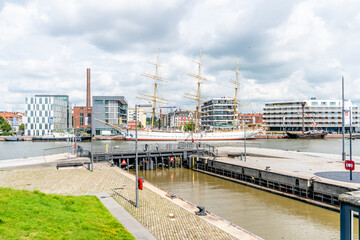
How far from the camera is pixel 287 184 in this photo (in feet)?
80.0

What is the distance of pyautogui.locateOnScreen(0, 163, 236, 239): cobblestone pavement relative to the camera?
43.3ft

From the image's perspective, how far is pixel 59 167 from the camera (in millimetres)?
30531

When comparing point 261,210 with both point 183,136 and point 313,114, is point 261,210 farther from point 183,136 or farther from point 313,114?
point 313,114

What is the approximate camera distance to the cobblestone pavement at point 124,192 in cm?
1319

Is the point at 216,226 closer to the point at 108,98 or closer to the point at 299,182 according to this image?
the point at 299,182

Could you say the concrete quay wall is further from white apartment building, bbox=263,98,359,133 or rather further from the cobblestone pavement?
white apartment building, bbox=263,98,359,133

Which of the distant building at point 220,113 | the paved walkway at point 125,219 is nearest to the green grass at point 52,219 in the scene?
the paved walkway at point 125,219

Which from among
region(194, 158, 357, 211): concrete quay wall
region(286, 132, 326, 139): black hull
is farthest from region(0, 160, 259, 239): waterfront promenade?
region(286, 132, 326, 139): black hull

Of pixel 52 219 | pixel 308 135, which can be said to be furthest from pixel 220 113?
pixel 52 219

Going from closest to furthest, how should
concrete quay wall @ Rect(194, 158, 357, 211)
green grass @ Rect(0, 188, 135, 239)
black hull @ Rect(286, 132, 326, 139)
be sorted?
green grass @ Rect(0, 188, 135, 239), concrete quay wall @ Rect(194, 158, 357, 211), black hull @ Rect(286, 132, 326, 139)

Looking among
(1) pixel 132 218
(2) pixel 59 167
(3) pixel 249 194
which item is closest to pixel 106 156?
(2) pixel 59 167

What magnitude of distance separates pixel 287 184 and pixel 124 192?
49.5 feet

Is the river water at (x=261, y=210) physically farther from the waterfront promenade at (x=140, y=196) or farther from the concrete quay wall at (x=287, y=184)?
the waterfront promenade at (x=140, y=196)

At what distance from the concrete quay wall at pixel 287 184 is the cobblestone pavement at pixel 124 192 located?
12.1 metres
